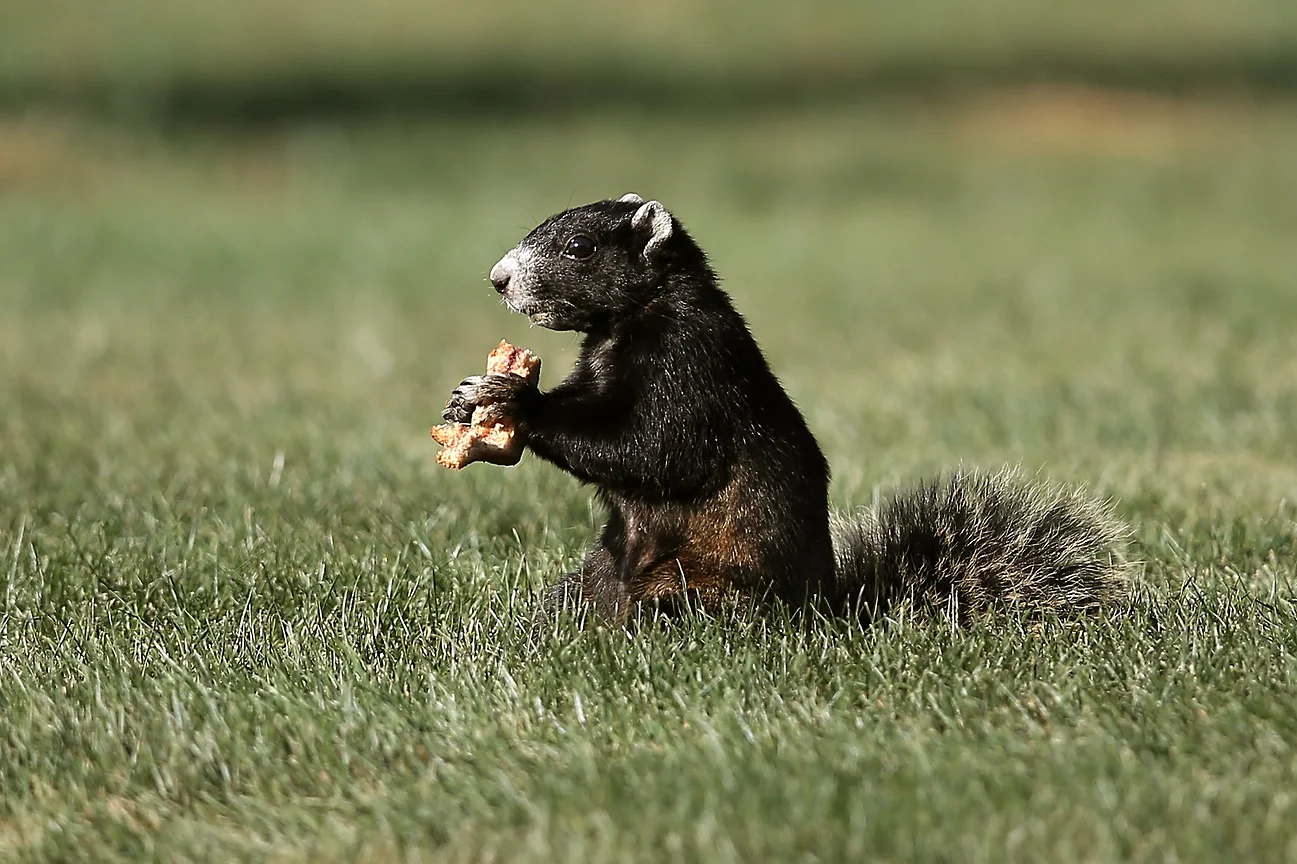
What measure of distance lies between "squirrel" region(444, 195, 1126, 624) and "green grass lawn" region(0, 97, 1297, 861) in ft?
0.71

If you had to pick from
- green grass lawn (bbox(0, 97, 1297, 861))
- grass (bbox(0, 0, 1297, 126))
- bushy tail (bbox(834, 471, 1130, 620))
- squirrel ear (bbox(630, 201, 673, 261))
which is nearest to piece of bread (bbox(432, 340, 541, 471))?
green grass lawn (bbox(0, 97, 1297, 861))

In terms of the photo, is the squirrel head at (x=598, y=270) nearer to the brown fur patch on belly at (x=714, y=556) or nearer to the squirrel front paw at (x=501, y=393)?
the squirrel front paw at (x=501, y=393)

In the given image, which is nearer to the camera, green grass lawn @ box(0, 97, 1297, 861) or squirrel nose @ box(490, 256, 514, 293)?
green grass lawn @ box(0, 97, 1297, 861)

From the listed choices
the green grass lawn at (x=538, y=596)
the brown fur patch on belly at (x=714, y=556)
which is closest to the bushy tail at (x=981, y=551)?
the green grass lawn at (x=538, y=596)

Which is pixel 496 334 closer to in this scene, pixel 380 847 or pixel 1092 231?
pixel 1092 231

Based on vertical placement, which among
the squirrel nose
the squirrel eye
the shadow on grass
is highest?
the shadow on grass

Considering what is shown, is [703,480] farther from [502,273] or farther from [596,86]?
[596,86]

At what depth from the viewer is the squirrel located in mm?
4426

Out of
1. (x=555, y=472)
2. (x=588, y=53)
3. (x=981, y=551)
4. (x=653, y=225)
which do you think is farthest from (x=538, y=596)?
(x=588, y=53)

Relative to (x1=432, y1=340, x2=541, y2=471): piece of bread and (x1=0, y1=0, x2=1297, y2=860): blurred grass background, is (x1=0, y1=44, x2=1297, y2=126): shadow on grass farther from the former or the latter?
(x1=432, y1=340, x2=541, y2=471): piece of bread

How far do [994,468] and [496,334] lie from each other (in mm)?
5522

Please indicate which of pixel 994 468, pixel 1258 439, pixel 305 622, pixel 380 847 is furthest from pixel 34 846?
pixel 1258 439

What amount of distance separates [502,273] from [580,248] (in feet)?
0.75

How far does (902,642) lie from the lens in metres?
4.20
